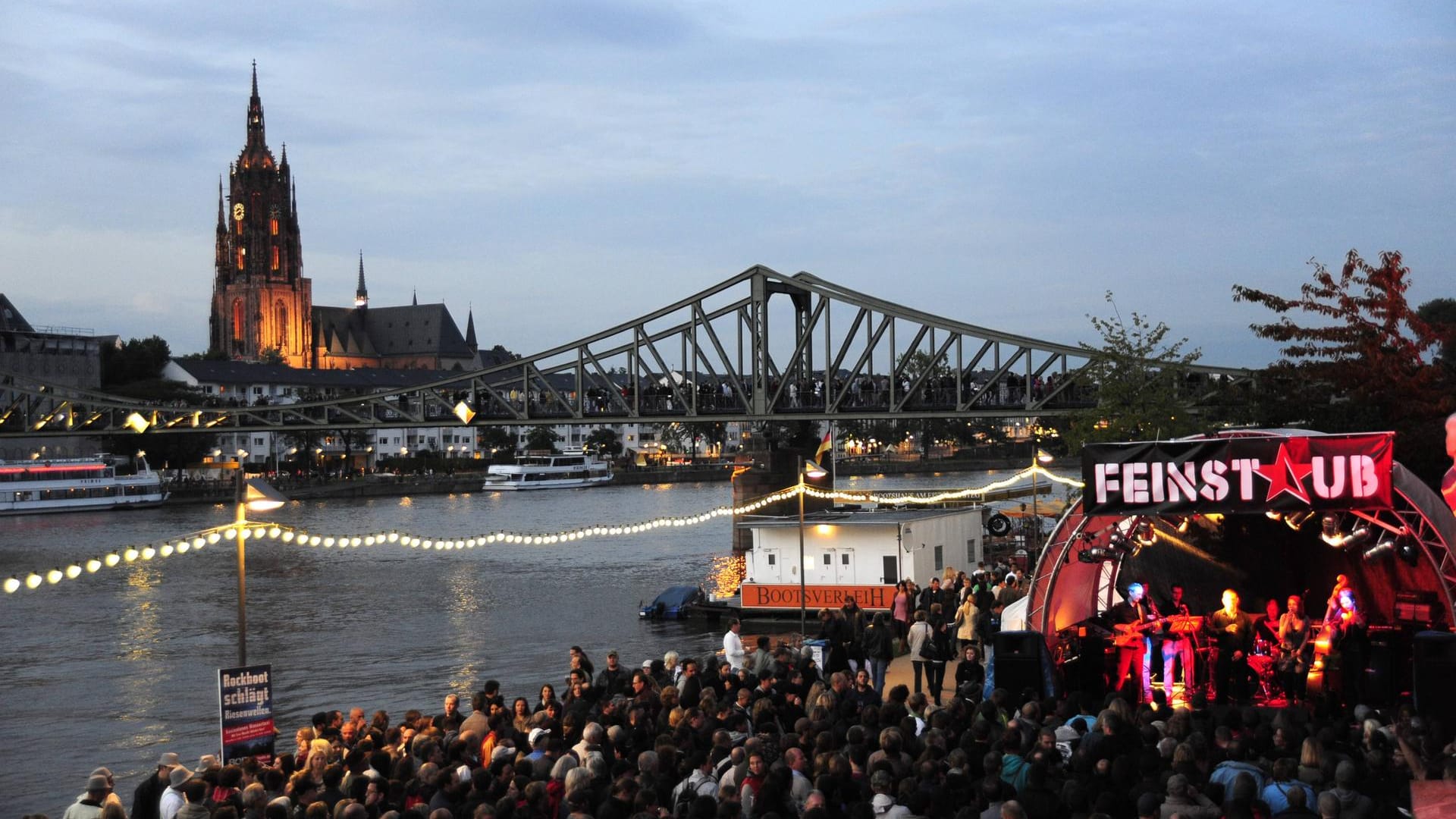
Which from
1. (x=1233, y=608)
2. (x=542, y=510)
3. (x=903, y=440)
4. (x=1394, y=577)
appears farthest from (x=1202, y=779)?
(x=903, y=440)

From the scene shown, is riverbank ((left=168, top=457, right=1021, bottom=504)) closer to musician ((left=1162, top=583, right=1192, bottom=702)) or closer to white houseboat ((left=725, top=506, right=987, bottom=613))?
white houseboat ((left=725, top=506, right=987, bottom=613))

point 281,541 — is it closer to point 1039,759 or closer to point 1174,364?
point 1174,364

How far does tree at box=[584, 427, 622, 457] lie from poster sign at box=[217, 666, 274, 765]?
481 ft

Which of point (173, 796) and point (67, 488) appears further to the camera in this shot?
point (67, 488)

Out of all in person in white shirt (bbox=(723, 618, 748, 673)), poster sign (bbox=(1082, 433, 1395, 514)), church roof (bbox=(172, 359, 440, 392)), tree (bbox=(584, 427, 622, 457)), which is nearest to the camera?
poster sign (bbox=(1082, 433, 1395, 514))

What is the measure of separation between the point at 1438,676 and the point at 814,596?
24.3 metres

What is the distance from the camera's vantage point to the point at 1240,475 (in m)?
16.6

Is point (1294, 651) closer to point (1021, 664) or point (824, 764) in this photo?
point (1021, 664)

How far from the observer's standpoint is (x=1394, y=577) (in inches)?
811

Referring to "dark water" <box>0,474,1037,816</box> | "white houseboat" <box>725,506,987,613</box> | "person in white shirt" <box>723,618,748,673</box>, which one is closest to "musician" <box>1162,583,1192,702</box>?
"person in white shirt" <box>723,618,748,673</box>

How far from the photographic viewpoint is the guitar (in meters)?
18.3

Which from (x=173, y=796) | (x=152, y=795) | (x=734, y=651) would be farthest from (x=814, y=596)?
(x=173, y=796)

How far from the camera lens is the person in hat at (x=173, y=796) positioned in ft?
41.7

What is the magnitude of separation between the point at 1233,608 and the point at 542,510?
81.1m
